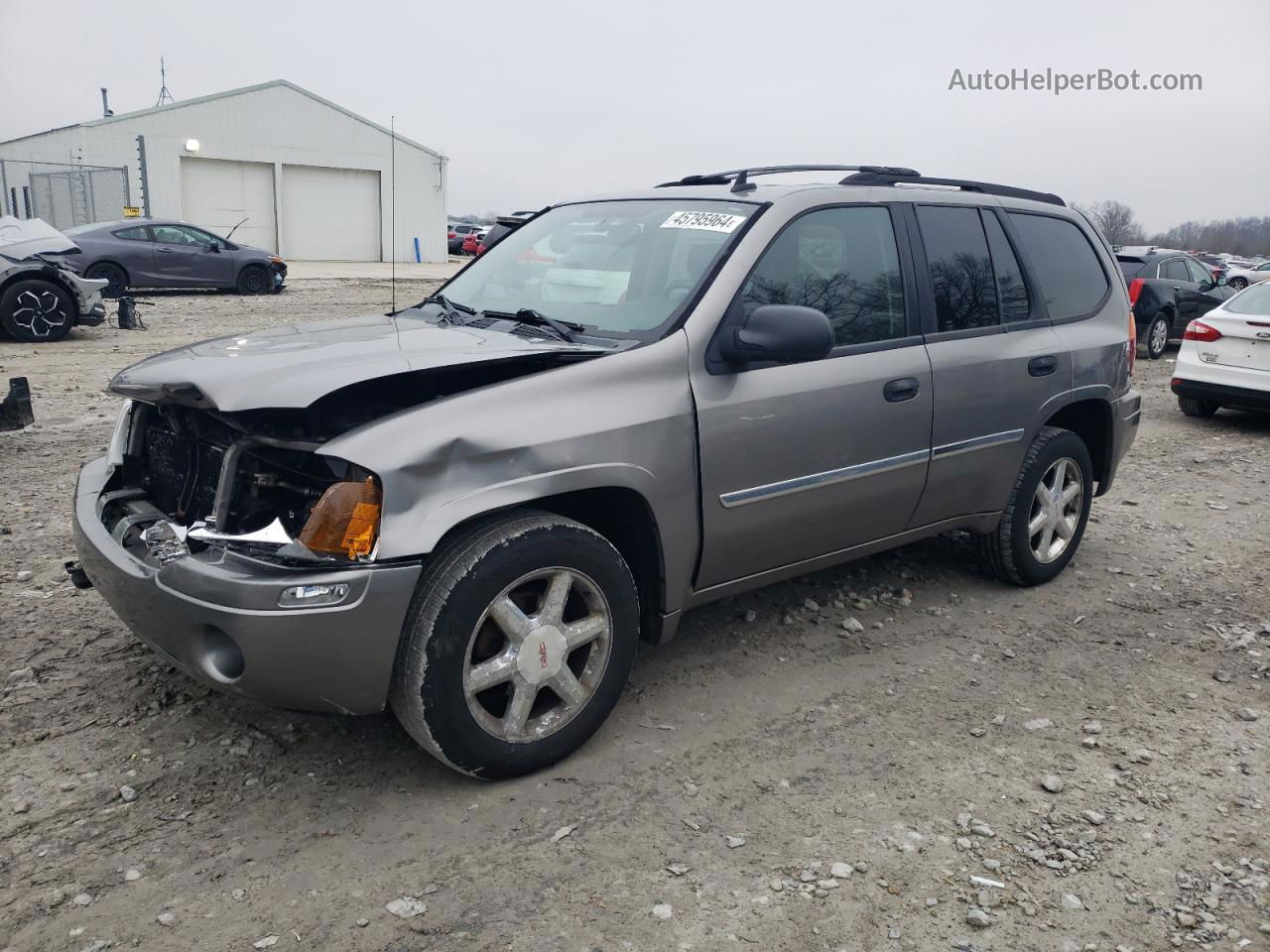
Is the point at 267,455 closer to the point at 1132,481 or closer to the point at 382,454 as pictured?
the point at 382,454

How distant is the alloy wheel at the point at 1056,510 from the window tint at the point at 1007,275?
78 cm

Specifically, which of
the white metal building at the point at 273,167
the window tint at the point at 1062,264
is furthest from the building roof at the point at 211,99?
the window tint at the point at 1062,264

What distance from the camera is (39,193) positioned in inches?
1037

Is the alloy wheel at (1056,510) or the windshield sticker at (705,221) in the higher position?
the windshield sticker at (705,221)

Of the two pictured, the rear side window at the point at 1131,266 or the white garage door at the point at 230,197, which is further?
the white garage door at the point at 230,197

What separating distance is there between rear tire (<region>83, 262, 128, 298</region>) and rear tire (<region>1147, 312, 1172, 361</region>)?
15.9 metres

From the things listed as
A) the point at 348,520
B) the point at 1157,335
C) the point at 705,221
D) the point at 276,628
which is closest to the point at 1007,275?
the point at 705,221

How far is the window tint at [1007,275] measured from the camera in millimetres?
4629

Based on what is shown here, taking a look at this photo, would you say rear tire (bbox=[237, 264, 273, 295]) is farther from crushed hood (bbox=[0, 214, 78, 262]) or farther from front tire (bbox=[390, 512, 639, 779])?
front tire (bbox=[390, 512, 639, 779])

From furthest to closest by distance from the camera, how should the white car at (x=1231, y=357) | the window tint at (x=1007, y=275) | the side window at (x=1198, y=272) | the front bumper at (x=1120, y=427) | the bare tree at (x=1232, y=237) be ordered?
the bare tree at (x=1232, y=237) < the side window at (x=1198, y=272) < the white car at (x=1231, y=357) < the front bumper at (x=1120, y=427) < the window tint at (x=1007, y=275)

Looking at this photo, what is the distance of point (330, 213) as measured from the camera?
3394 centimetres

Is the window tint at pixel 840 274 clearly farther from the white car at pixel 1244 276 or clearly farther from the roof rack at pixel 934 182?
the white car at pixel 1244 276

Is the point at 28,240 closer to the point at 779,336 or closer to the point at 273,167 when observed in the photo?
the point at 779,336

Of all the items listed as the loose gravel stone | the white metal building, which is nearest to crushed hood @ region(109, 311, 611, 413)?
the loose gravel stone
